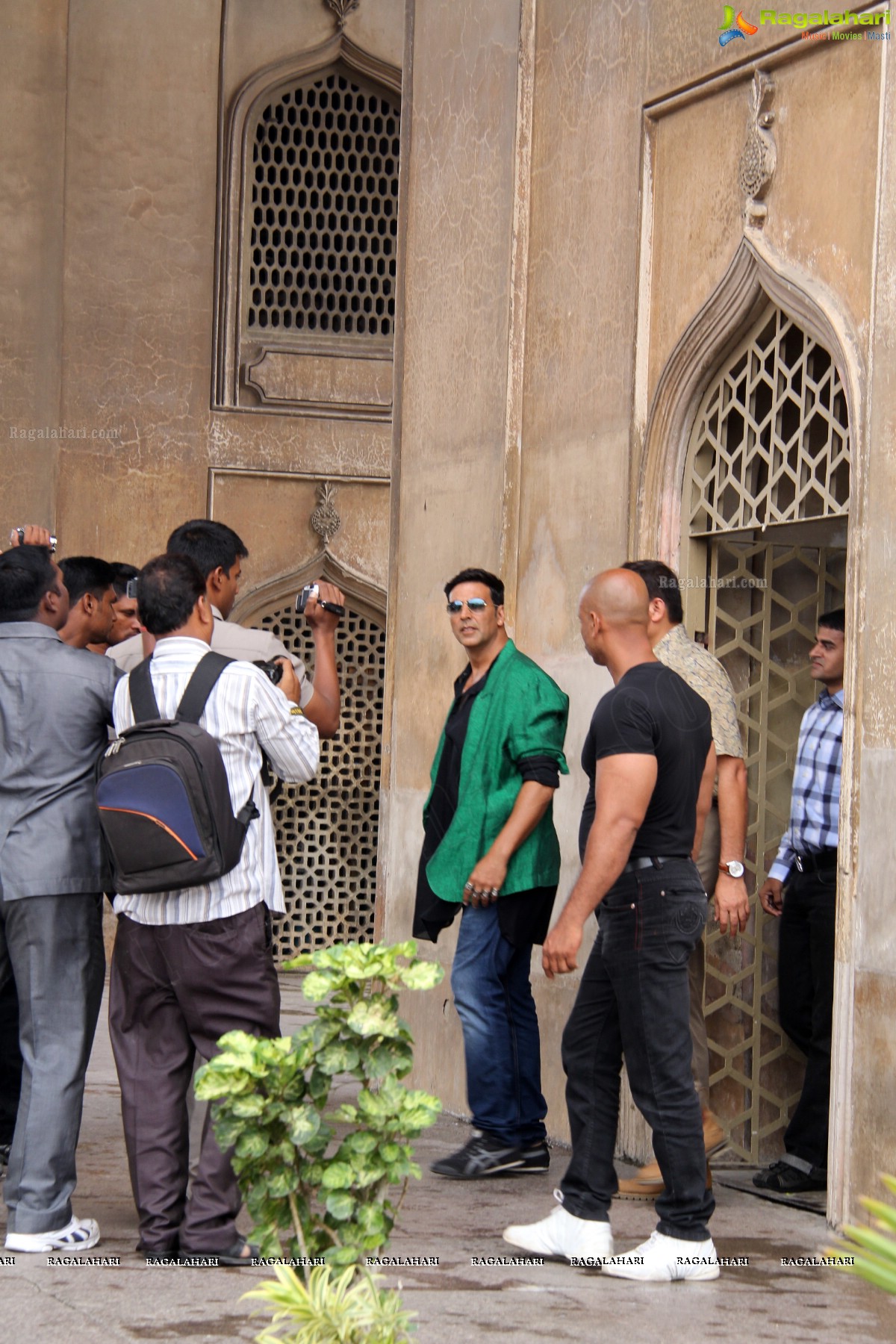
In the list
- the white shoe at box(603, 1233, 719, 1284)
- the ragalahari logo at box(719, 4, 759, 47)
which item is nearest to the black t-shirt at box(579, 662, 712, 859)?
the white shoe at box(603, 1233, 719, 1284)

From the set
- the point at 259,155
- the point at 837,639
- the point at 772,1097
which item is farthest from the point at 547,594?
the point at 259,155

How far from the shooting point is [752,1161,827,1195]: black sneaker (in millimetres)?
5332

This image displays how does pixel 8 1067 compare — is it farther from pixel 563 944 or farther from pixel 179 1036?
pixel 563 944

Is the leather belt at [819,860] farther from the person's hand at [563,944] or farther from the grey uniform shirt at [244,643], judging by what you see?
the grey uniform shirt at [244,643]

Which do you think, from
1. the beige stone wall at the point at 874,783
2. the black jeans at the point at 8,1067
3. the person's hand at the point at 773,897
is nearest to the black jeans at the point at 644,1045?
the beige stone wall at the point at 874,783

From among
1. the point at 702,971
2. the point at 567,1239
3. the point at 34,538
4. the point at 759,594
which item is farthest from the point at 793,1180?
the point at 34,538

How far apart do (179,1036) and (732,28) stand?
3.55 meters

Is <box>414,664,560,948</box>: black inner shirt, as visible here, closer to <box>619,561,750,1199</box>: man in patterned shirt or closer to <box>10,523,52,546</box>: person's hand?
<box>619,561,750,1199</box>: man in patterned shirt

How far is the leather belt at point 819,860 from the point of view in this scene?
5469 millimetres

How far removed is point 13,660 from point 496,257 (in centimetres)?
306

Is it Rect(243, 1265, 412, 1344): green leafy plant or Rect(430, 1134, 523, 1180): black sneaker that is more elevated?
Rect(243, 1265, 412, 1344): green leafy plant

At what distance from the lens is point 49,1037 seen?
173 inches

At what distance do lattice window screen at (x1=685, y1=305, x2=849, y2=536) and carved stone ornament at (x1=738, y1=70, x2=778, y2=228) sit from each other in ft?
1.03

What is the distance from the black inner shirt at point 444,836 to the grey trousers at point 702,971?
1.75 ft
